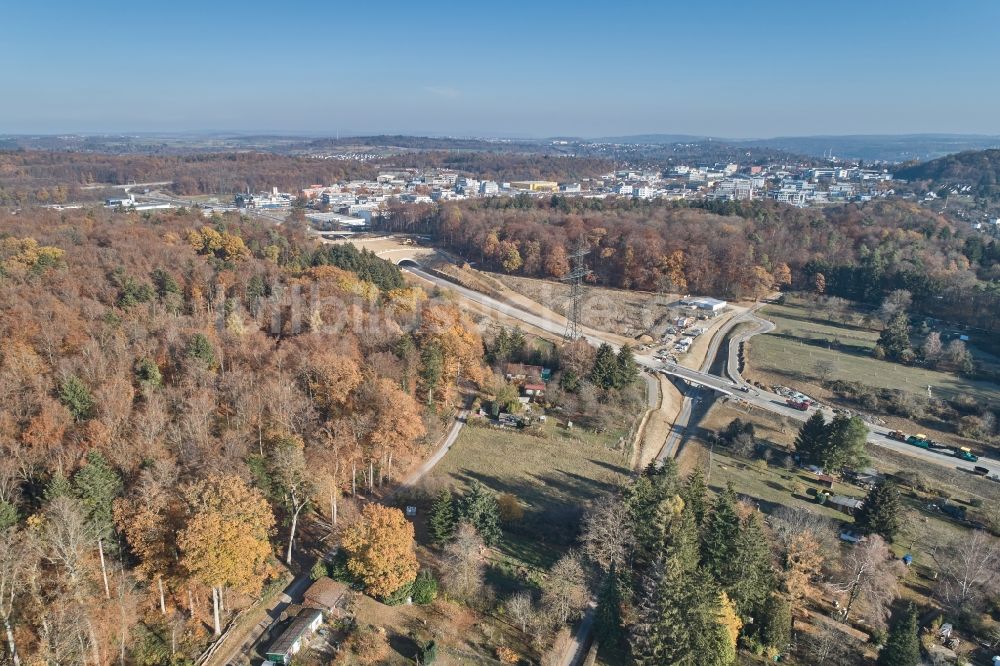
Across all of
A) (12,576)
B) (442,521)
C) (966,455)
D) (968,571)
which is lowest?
(966,455)

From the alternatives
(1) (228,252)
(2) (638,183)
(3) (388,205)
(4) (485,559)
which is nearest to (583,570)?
(4) (485,559)

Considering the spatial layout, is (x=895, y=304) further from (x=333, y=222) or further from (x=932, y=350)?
(x=333, y=222)

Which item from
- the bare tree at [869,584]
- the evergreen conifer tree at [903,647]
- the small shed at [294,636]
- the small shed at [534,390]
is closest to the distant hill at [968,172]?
the small shed at [534,390]

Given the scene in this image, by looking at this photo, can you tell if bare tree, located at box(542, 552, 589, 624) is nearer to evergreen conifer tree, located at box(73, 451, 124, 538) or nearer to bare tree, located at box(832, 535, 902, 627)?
bare tree, located at box(832, 535, 902, 627)

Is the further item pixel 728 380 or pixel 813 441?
pixel 728 380

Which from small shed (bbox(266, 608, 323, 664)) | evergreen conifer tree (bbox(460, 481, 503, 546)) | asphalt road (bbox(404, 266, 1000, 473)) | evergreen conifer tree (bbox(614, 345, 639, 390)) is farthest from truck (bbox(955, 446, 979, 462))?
small shed (bbox(266, 608, 323, 664))

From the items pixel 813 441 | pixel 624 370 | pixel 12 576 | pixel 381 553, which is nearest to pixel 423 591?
pixel 381 553
